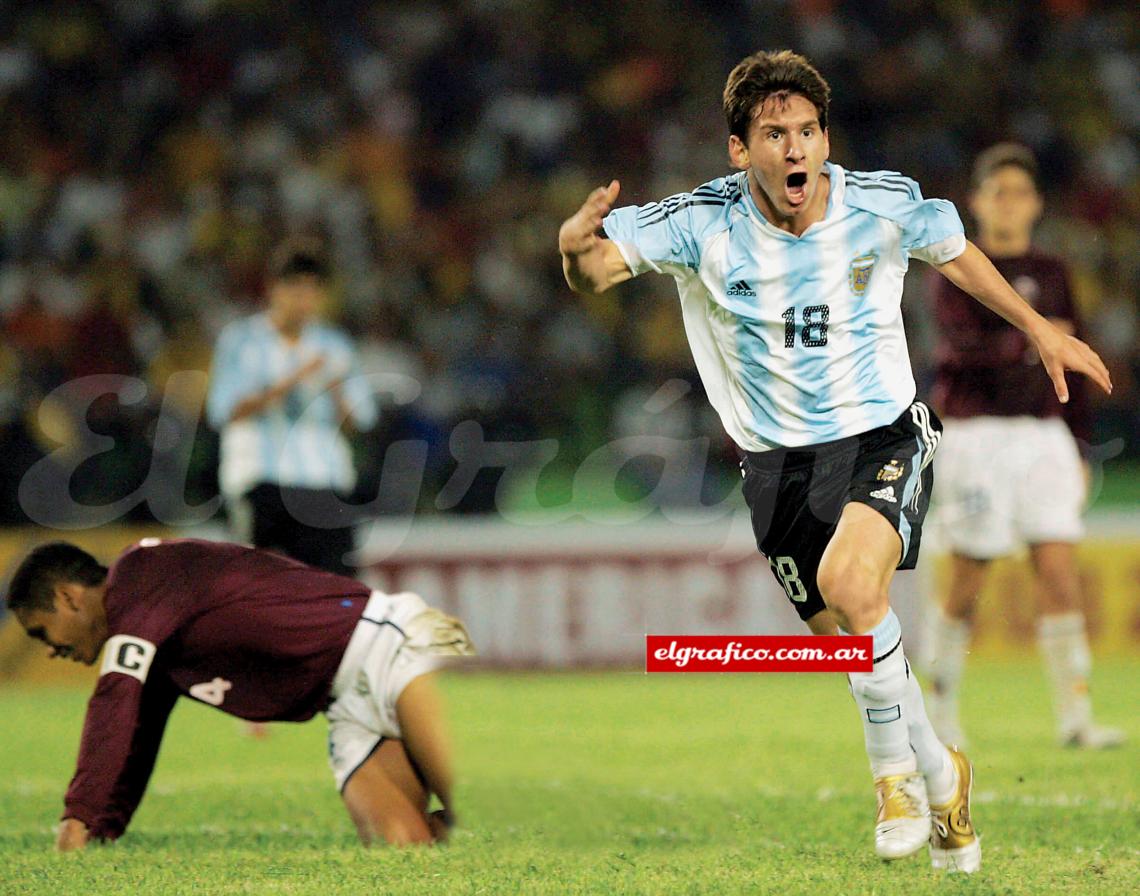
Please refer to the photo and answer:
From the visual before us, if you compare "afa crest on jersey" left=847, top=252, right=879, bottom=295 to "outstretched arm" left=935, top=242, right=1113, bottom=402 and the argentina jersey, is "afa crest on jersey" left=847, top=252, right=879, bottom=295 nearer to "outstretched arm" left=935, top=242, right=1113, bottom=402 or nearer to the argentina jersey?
the argentina jersey

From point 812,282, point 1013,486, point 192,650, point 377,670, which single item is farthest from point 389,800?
point 1013,486

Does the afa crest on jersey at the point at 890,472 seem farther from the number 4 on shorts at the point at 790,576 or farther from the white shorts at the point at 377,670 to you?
the white shorts at the point at 377,670

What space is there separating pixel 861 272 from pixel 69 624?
8.19 ft

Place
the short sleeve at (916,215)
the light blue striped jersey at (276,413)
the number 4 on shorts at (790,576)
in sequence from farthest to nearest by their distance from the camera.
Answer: the light blue striped jersey at (276,413) < the number 4 on shorts at (790,576) < the short sleeve at (916,215)

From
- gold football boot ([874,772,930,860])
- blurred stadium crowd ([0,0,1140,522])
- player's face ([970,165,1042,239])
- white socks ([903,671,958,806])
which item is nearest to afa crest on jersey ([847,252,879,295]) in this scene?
white socks ([903,671,958,806])

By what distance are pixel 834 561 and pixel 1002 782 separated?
2.46 metres

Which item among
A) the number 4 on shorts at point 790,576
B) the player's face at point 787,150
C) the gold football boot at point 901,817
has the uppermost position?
the player's face at point 787,150

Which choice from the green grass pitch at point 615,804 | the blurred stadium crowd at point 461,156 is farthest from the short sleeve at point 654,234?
the blurred stadium crowd at point 461,156

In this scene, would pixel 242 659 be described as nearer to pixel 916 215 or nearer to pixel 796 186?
pixel 796 186

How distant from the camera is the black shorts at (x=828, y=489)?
4.41 metres

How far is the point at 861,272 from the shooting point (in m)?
4.51

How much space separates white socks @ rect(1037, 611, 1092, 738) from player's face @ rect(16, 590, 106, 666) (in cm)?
429

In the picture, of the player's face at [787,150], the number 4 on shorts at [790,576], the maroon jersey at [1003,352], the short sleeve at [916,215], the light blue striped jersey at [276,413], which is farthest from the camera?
the light blue striped jersey at [276,413]

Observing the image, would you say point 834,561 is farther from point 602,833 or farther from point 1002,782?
point 1002,782
